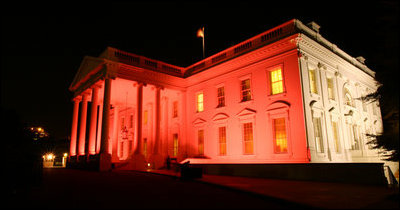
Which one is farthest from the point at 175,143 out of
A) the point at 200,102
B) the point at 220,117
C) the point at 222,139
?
the point at 220,117

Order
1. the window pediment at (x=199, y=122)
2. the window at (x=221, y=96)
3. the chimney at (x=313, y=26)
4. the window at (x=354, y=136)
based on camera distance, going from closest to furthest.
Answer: the chimney at (x=313, y=26), the window at (x=354, y=136), the window at (x=221, y=96), the window pediment at (x=199, y=122)

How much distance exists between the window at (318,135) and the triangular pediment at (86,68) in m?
15.8

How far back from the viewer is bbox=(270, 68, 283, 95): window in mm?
18000

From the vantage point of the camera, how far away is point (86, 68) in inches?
958

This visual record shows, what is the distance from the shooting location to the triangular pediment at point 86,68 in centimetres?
2150

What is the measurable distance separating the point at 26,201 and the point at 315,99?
16.1 metres

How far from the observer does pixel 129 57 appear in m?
21.8

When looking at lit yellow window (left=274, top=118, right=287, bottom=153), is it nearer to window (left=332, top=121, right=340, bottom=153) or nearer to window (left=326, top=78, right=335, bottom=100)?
window (left=332, top=121, right=340, bottom=153)

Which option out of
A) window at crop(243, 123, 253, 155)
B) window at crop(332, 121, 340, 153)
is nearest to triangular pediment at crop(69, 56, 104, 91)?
window at crop(243, 123, 253, 155)

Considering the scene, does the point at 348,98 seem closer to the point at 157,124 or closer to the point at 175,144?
the point at 175,144

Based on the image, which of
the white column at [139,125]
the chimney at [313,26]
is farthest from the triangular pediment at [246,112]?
the white column at [139,125]

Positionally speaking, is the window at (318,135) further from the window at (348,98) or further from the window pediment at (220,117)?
the window at (348,98)

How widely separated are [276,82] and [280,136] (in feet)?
12.1

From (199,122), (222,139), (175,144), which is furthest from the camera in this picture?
(175,144)
